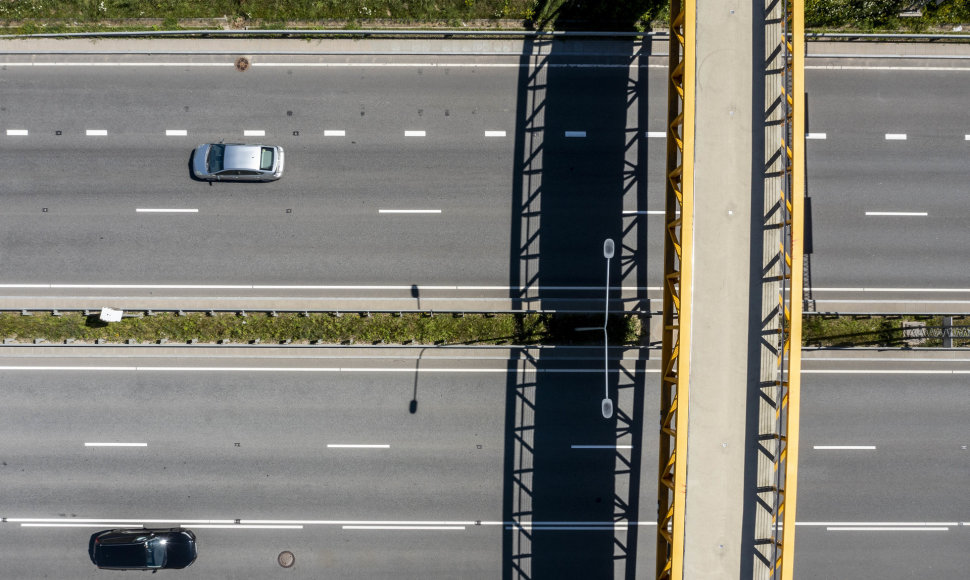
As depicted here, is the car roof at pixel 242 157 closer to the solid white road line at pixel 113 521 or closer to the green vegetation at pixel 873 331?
the solid white road line at pixel 113 521

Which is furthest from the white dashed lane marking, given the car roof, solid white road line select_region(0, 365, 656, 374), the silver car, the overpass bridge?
the car roof

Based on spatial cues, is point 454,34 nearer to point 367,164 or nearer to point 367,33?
point 367,33

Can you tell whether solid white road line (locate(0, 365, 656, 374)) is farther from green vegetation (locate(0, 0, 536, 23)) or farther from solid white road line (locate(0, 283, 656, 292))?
green vegetation (locate(0, 0, 536, 23))

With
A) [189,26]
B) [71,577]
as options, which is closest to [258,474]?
[71,577]

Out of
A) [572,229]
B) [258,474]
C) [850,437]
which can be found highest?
[572,229]

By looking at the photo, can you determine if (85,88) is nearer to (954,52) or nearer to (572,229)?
(572,229)

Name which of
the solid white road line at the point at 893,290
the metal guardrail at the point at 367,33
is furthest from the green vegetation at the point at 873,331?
the metal guardrail at the point at 367,33
